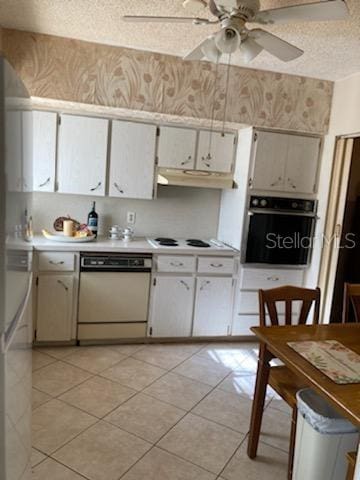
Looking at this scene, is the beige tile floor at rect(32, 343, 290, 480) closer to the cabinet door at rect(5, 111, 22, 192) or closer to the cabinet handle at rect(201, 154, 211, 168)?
the cabinet door at rect(5, 111, 22, 192)

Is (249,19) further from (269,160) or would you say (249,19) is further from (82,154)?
(82,154)

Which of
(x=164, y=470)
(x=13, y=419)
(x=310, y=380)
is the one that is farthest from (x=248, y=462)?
(x=13, y=419)

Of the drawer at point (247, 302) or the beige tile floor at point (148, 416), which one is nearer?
the beige tile floor at point (148, 416)

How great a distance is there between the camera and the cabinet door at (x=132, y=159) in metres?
3.55

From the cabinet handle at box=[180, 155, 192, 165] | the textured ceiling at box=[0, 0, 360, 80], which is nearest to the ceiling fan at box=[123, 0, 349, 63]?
the textured ceiling at box=[0, 0, 360, 80]

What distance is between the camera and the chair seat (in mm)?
2061

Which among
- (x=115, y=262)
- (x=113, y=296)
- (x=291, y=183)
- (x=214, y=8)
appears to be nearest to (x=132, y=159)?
(x=115, y=262)

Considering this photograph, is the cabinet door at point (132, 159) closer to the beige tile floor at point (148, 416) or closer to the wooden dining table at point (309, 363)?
the beige tile floor at point (148, 416)

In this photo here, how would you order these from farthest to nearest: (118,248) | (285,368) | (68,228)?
(68,228) → (118,248) → (285,368)

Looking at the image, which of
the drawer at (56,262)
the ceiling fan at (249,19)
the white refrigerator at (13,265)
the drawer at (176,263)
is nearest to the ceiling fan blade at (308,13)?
the ceiling fan at (249,19)

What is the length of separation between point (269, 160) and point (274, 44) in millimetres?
1662

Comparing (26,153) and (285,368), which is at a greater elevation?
(26,153)

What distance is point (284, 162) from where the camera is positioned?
3.69 m

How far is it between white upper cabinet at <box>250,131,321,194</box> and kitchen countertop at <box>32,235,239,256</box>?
704 mm
